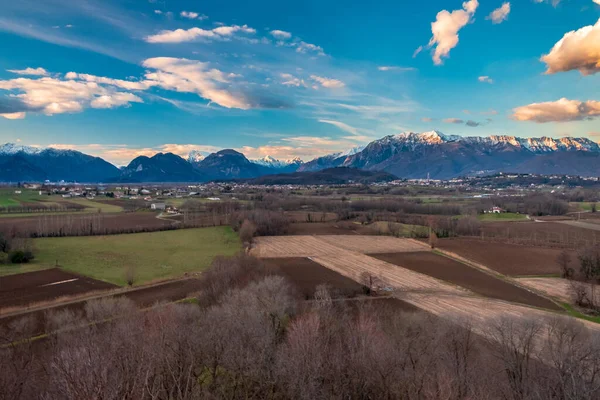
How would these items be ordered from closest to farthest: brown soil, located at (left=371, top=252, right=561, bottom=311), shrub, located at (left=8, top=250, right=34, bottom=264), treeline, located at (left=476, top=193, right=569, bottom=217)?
brown soil, located at (left=371, top=252, right=561, bottom=311)
shrub, located at (left=8, top=250, right=34, bottom=264)
treeline, located at (left=476, top=193, right=569, bottom=217)

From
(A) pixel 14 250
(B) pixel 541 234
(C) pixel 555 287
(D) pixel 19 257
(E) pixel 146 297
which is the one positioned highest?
(A) pixel 14 250

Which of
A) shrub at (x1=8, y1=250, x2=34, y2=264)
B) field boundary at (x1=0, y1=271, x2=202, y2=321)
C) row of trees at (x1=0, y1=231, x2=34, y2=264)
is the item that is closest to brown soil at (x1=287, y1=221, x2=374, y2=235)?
A: field boundary at (x1=0, y1=271, x2=202, y2=321)

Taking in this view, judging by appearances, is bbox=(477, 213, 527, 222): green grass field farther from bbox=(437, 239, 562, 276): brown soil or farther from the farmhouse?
the farmhouse

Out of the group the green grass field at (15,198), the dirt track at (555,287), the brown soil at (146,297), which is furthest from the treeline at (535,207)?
the green grass field at (15,198)

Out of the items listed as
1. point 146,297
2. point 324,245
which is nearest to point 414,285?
point 324,245

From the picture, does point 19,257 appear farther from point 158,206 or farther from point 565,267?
point 565,267

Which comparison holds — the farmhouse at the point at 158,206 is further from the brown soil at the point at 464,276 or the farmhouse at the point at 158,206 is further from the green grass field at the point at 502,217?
the green grass field at the point at 502,217

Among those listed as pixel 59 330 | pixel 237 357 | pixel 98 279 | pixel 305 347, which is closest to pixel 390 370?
pixel 305 347
